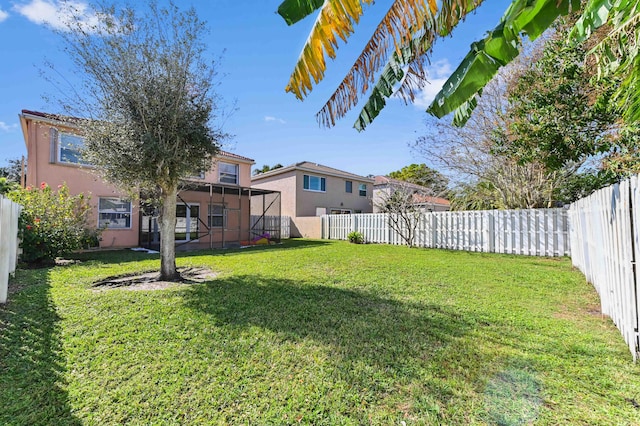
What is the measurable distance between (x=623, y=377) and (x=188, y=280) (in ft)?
24.0

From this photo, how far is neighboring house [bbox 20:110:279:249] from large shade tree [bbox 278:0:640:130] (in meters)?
5.28

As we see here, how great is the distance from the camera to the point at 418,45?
3.36 meters

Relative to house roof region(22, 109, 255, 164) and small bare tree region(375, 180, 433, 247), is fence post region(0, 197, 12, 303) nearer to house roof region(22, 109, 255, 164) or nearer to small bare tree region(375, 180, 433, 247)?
house roof region(22, 109, 255, 164)

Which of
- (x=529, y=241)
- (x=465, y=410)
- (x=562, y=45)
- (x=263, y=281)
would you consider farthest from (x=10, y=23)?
(x=529, y=241)

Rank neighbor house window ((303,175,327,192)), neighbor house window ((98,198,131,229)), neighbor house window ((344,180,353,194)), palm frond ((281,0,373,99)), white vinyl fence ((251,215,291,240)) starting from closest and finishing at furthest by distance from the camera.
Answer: palm frond ((281,0,373,99))
neighbor house window ((98,198,131,229))
white vinyl fence ((251,215,291,240))
neighbor house window ((303,175,327,192))
neighbor house window ((344,180,353,194))

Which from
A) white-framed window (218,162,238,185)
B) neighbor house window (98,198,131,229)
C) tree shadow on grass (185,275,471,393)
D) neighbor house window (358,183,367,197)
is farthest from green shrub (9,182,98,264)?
neighbor house window (358,183,367,197)

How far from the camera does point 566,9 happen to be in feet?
7.57

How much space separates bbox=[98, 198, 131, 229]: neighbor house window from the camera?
13273mm

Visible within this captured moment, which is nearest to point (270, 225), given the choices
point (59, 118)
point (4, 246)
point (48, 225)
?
point (48, 225)

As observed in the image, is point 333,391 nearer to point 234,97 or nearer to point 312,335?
point 312,335

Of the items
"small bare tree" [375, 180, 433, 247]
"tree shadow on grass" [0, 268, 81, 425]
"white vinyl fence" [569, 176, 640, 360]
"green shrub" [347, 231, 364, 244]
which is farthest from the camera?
"green shrub" [347, 231, 364, 244]

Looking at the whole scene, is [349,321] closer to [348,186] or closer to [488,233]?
[488,233]

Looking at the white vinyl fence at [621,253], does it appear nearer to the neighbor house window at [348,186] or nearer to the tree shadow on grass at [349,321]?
the tree shadow on grass at [349,321]

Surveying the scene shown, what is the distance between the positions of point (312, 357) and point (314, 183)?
20678mm
